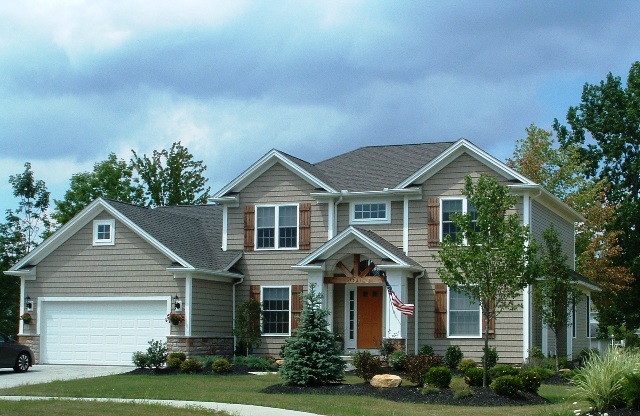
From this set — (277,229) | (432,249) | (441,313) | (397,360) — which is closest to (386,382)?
(397,360)

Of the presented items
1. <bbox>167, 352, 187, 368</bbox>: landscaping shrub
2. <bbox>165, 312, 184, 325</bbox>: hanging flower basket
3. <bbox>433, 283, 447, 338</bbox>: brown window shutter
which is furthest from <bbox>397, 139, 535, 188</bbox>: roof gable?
<bbox>167, 352, 187, 368</bbox>: landscaping shrub

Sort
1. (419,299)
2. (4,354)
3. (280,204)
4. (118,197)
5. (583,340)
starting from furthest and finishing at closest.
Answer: (118,197)
(583,340)
(280,204)
(419,299)
(4,354)

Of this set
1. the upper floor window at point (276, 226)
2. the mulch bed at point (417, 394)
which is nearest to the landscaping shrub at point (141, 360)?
the upper floor window at point (276, 226)

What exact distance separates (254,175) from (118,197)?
825 inches

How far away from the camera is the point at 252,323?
3022 centimetres

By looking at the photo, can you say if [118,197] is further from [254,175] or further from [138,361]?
[138,361]

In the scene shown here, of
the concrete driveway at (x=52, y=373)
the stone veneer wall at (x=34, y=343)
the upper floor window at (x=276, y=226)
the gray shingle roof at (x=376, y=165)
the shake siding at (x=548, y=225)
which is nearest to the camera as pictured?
the concrete driveway at (x=52, y=373)

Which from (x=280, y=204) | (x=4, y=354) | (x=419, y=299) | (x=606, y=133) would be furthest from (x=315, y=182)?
(x=606, y=133)

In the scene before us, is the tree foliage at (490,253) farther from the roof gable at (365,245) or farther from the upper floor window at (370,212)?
the upper floor window at (370,212)

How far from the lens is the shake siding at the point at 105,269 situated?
2906 cm

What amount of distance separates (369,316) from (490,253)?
10.0 metres

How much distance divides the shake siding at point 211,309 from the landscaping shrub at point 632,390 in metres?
16.4

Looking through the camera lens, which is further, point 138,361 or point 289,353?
point 138,361

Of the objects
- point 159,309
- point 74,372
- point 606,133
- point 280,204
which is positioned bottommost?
point 74,372
